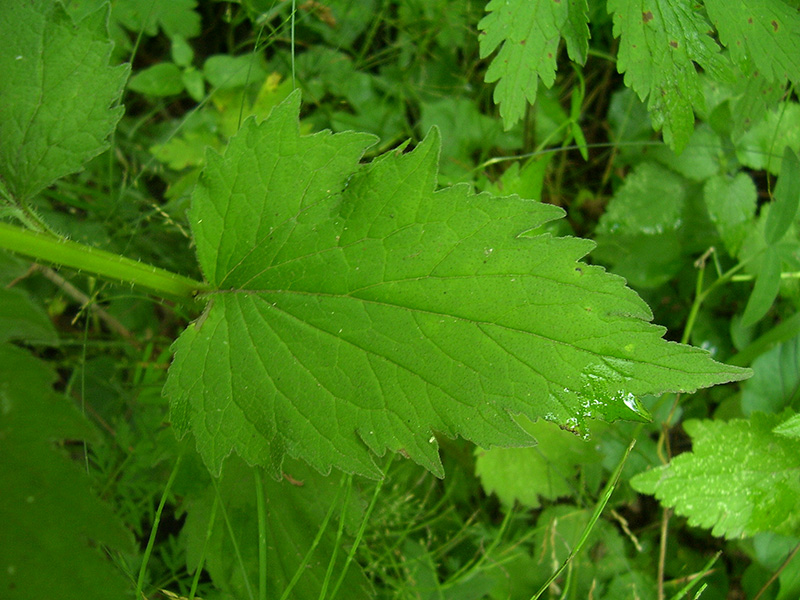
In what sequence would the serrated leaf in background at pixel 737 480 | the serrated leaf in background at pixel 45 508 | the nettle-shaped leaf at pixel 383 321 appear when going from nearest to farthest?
the serrated leaf in background at pixel 45 508 → the nettle-shaped leaf at pixel 383 321 → the serrated leaf in background at pixel 737 480

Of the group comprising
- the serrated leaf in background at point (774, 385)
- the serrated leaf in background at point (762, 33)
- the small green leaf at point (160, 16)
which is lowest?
the serrated leaf in background at point (774, 385)

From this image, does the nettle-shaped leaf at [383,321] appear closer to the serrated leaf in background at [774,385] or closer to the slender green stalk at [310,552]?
the slender green stalk at [310,552]

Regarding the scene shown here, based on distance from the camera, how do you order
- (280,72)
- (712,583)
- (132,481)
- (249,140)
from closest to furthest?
(249,140) < (132,481) < (712,583) < (280,72)

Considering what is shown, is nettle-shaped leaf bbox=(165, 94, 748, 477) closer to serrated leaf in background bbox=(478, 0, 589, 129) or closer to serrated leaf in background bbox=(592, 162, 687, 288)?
serrated leaf in background bbox=(478, 0, 589, 129)

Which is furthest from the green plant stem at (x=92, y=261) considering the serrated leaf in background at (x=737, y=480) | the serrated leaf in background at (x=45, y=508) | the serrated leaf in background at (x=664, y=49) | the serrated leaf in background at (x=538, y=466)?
the serrated leaf in background at (x=737, y=480)

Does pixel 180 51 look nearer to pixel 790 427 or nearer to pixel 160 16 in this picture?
pixel 160 16

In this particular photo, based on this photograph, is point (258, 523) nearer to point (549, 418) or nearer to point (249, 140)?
point (549, 418)

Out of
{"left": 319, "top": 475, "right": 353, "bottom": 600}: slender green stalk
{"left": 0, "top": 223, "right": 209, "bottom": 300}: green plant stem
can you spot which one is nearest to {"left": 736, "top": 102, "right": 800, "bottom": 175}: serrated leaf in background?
{"left": 319, "top": 475, "right": 353, "bottom": 600}: slender green stalk

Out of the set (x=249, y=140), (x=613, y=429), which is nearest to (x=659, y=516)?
(x=613, y=429)

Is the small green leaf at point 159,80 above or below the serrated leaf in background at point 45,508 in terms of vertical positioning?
above
